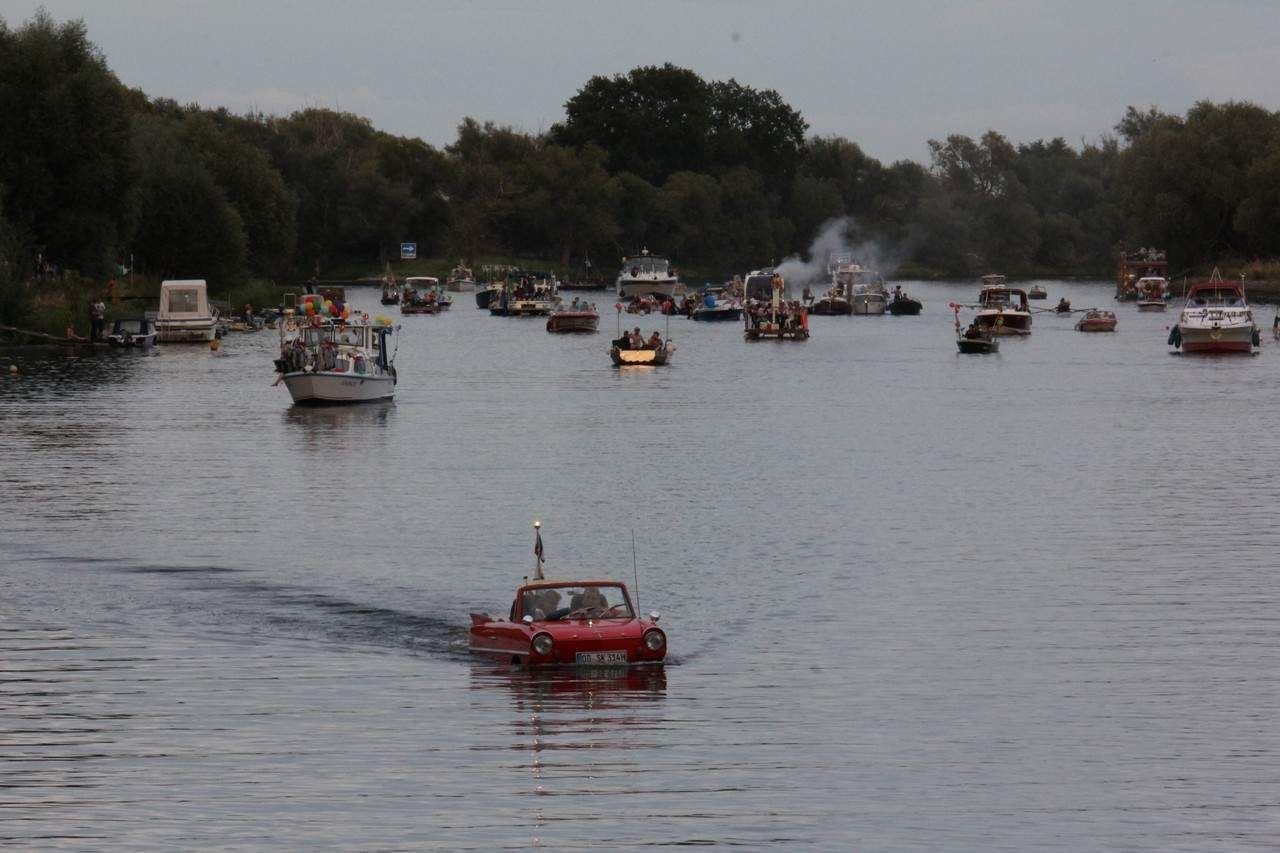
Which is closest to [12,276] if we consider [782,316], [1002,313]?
[782,316]

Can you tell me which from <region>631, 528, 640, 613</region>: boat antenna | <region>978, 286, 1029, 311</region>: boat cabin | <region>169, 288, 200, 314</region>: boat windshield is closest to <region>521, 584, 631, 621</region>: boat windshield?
<region>631, 528, 640, 613</region>: boat antenna


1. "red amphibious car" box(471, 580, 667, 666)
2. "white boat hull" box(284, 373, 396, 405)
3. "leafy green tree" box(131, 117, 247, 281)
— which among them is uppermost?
"leafy green tree" box(131, 117, 247, 281)

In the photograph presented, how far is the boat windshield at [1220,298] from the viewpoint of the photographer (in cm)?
14012

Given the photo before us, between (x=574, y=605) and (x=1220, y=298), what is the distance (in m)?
113

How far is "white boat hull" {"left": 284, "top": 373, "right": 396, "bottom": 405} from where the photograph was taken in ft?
310

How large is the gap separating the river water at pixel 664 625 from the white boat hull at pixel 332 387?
268cm

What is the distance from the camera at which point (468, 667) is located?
38.7 m

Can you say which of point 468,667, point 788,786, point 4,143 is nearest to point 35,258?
point 4,143

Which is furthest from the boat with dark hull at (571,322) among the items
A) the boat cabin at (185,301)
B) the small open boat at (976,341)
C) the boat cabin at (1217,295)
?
the boat cabin at (1217,295)

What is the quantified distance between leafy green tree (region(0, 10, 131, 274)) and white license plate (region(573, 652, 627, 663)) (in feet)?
345

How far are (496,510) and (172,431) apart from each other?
29.3 meters

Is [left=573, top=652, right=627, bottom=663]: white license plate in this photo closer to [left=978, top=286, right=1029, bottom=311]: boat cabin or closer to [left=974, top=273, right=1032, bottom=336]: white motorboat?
[left=974, top=273, right=1032, bottom=336]: white motorboat

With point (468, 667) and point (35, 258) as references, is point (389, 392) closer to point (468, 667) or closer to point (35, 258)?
point (35, 258)

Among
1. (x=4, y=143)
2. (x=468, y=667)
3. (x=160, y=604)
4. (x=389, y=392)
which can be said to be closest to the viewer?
(x=468, y=667)
